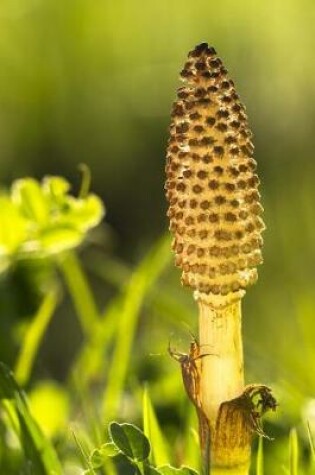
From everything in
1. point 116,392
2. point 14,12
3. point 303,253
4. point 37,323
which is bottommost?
point 116,392

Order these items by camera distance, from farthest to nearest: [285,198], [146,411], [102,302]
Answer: [102,302]
[285,198]
[146,411]

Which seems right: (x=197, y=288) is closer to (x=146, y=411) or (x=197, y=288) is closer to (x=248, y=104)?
(x=146, y=411)

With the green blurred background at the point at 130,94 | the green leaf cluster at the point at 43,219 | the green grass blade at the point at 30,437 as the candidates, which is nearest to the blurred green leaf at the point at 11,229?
the green leaf cluster at the point at 43,219

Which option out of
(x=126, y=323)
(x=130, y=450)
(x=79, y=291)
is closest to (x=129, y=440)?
(x=130, y=450)

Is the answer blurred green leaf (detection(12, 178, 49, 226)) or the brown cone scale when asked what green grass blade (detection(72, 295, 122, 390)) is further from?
the brown cone scale

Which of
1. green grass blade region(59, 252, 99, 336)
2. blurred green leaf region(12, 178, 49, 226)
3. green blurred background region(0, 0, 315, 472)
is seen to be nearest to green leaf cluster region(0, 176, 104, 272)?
blurred green leaf region(12, 178, 49, 226)

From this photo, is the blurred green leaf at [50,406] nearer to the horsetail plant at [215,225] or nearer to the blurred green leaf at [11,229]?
the blurred green leaf at [11,229]

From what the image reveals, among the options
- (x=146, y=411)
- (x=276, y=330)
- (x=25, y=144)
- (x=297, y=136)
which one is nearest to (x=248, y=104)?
(x=297, y=136)

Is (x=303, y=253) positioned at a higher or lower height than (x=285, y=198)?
lower
